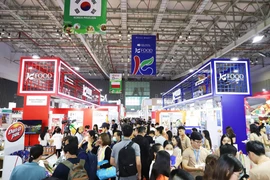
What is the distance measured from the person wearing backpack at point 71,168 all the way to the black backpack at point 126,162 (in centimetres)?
72

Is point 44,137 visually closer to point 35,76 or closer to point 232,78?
point 35,76

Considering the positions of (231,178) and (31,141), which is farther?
(31,141)

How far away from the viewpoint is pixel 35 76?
239 inches

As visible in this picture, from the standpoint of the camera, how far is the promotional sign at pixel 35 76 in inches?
236

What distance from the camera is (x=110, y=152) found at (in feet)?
10.8

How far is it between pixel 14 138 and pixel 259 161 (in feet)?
13.2

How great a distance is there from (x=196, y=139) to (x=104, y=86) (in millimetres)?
25480

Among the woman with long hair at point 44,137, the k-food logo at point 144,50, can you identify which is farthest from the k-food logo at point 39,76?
the k-food logo at point 144,50

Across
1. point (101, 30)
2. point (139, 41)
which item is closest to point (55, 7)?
point (139, 41)

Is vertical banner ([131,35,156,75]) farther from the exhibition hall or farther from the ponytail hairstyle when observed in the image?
the ponytail hairstyle

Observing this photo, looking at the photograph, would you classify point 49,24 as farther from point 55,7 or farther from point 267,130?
point 267,130

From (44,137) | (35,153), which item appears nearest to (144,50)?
(44,137)

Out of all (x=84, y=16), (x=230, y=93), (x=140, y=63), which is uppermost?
(x=84, y=16)

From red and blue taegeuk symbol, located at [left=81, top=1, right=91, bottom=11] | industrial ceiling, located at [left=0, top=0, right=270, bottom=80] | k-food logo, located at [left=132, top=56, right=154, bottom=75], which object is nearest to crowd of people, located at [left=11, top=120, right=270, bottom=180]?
red and blue taegeuk symbol, located at [left=81, top=1, right=91, bottom=11]
